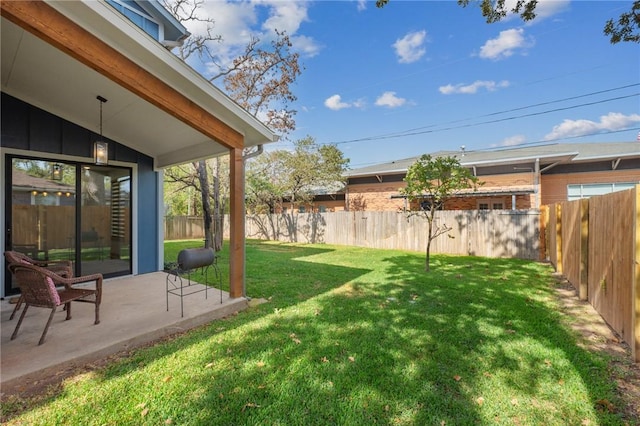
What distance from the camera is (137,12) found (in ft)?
22.0

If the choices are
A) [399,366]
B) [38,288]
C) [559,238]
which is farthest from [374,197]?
[38,288]

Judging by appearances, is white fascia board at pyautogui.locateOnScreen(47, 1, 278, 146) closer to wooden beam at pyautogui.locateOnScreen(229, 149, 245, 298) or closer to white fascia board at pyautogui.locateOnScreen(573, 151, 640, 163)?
wooden beam at pyautogui.locateOnScreen(229, 149, 245, 298)

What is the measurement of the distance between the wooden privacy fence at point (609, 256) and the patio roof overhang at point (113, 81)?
4644mm

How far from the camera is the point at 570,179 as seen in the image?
12.1m

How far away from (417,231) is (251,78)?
9.40 m

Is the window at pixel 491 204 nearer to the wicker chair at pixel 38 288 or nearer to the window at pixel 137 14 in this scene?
the window at pixel 137 14

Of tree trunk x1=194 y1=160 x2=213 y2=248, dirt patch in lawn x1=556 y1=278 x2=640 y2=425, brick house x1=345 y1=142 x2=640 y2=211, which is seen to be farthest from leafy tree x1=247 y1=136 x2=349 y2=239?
dirt patch in lawn x1=556 y1=278 x2=640 y2=425

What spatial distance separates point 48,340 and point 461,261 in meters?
9.08

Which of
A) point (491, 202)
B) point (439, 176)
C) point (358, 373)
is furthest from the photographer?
point (491, 202)

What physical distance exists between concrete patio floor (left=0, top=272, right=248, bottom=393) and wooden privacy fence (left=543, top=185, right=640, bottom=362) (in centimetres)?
477

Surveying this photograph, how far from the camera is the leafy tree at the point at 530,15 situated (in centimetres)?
420

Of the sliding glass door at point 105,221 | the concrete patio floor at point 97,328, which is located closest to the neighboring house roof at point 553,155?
the concrete patio floor at point 97,328

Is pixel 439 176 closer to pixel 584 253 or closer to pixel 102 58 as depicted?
pixel 584 253

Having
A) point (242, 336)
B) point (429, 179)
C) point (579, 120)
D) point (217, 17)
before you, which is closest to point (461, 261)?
point (429, 179)
